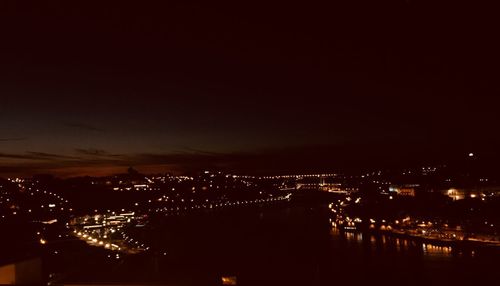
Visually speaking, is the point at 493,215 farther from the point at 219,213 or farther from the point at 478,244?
the point at 219,213

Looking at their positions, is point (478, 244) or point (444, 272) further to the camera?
point (478, 244)

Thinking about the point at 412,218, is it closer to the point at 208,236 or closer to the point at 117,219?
the point at 208,236

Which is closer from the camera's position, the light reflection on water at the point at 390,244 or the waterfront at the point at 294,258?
the waterfront at the point at 294,258

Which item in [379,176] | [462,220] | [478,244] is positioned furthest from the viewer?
[379,176]

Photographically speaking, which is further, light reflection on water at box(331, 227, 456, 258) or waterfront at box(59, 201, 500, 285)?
light reflection on water at box(331, 227, 456, 258)

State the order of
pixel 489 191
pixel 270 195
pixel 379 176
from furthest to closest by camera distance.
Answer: pixel 379 176
pixel 270 195
pixel 489 191

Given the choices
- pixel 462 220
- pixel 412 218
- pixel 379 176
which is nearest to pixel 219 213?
pixel 412 218

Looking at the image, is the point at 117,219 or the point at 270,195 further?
the point at 270,195

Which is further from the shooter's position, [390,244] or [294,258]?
[390,244]

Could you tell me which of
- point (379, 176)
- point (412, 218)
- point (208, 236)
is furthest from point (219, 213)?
point (379, 176)
